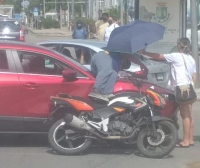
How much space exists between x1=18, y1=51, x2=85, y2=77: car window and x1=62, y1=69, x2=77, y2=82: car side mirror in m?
0.21

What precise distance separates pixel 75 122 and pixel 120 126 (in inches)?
24.8

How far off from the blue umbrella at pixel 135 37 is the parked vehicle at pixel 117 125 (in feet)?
2.35

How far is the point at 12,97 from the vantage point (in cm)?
906

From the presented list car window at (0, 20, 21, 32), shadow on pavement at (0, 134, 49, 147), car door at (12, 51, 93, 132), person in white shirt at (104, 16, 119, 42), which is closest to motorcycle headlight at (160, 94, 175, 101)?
car door at (12, 51, 93, 132)

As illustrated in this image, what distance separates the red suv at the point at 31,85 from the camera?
907 cm

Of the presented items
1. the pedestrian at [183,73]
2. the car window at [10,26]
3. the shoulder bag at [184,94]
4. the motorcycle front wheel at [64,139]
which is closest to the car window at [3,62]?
the motorcycle front wheel at [64,139]

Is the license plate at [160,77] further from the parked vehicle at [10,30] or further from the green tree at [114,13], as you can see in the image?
the green tree at [114,13]

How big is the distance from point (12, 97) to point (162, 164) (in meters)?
2.32

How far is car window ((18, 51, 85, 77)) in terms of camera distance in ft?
30.6

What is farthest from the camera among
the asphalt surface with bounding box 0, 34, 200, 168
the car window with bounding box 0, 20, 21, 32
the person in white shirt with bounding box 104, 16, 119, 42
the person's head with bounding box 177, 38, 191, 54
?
the car window with bounding box 0, 20, 21, 32

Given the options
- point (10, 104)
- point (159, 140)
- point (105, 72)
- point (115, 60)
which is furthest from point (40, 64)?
point (159, 140)

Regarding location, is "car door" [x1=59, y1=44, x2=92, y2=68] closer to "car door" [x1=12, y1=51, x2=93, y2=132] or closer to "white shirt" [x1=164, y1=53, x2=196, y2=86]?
"car door" [x1=12, y1=51, x2=93, y2=132]

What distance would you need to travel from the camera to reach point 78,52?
43.5 feet

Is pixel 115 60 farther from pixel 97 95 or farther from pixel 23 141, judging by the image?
pixel 23 141
